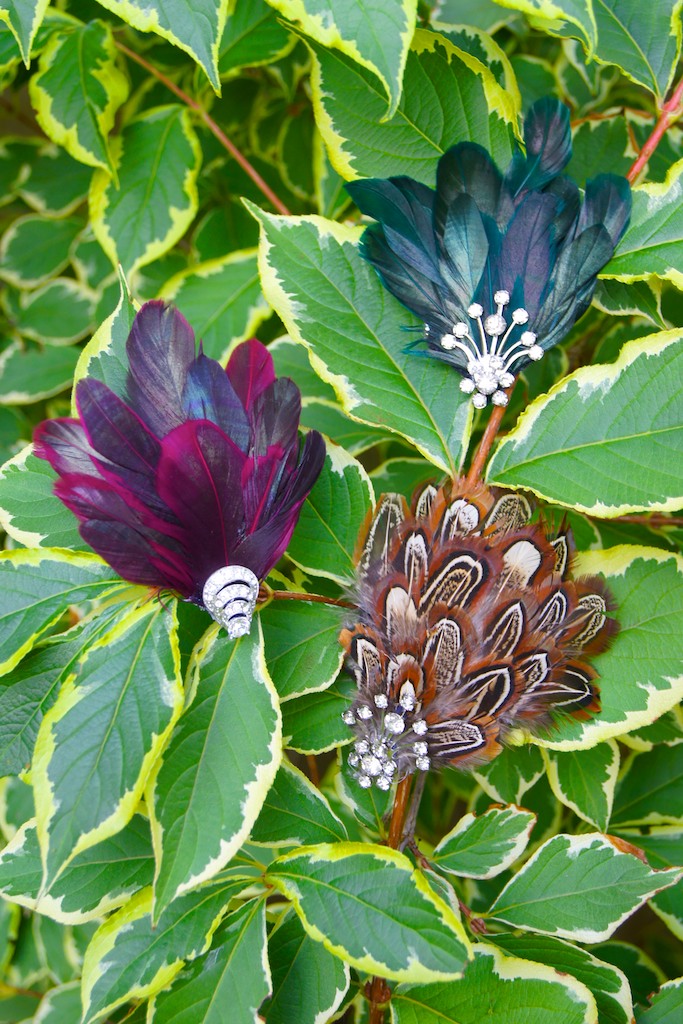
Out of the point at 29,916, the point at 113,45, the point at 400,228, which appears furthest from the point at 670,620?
the point at 29,916

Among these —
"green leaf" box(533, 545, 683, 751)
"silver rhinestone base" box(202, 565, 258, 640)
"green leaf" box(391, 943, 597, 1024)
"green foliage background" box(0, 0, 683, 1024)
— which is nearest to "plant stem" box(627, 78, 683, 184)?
"green foliage background" box(0, 0, 683, 1024)

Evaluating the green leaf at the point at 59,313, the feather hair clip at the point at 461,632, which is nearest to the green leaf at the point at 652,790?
the feather hair clip at the point at 461,632

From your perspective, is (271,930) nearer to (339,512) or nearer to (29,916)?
(339,512)

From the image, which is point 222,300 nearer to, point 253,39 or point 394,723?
point 253,39

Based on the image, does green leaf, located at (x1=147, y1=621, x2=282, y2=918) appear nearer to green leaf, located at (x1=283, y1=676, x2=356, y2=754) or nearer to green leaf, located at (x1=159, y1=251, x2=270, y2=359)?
green leaf, located at (x1=283, y1=676, x2=356, y2=754)

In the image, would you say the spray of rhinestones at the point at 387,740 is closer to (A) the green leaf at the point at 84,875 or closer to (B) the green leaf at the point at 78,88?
(A) the green leaf at the point at 84,875

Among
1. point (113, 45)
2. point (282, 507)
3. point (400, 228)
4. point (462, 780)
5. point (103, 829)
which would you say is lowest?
point (462, 780)
